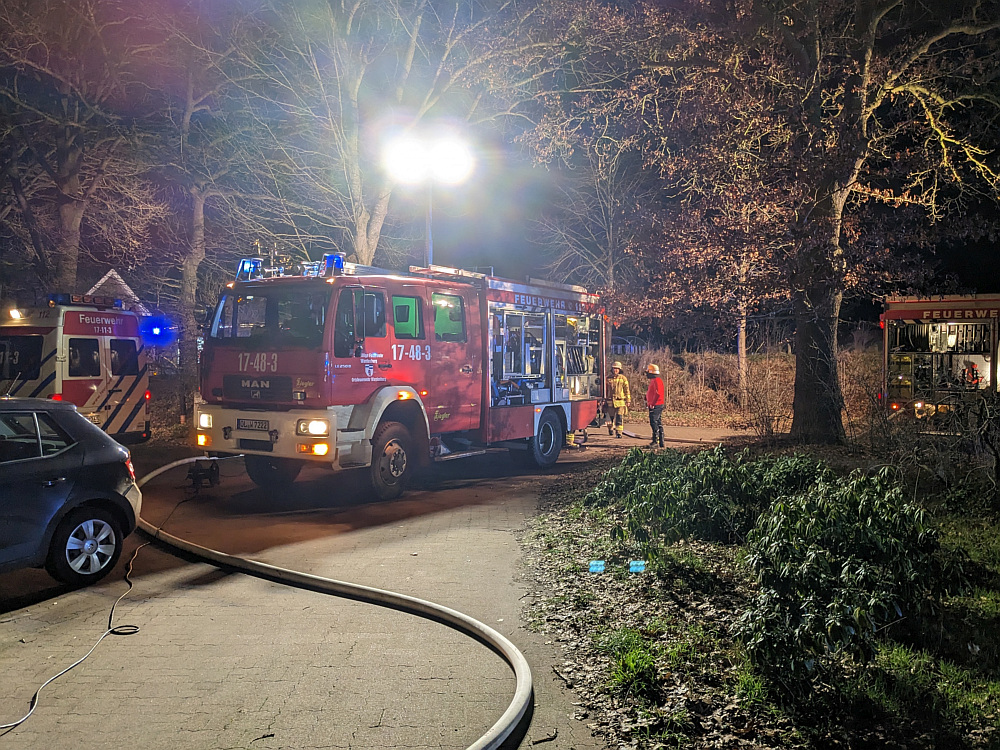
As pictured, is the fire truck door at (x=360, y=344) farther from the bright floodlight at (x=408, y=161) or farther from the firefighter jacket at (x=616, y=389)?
the firefighter jacket at (x=616, y=389)

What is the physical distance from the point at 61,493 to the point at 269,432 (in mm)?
3594

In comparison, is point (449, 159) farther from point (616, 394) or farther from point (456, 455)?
point (456, 455)

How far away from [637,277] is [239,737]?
28.0m

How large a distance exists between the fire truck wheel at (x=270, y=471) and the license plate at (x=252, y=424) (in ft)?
4.08

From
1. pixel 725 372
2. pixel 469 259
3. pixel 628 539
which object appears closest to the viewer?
pixel 628 539

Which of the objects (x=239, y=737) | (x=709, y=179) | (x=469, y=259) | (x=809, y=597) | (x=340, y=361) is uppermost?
(x=469, y=259)

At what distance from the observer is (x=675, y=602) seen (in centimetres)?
585

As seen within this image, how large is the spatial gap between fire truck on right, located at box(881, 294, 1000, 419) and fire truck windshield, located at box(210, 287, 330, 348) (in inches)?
491

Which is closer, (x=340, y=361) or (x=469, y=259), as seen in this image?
(x=340, y=361)

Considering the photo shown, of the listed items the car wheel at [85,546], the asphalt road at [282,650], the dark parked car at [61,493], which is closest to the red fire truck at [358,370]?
the asphalt road at [282,650]

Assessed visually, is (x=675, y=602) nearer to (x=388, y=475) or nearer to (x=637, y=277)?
(x=388, y=475)

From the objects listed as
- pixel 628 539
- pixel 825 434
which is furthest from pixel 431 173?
pixel 628 539

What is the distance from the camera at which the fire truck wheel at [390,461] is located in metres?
10.5

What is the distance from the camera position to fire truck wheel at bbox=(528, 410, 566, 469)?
556 inches
